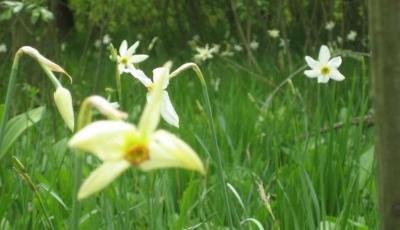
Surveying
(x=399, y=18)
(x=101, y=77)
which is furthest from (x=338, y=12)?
(x=399, y=18)

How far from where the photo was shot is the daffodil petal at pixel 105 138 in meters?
0.63

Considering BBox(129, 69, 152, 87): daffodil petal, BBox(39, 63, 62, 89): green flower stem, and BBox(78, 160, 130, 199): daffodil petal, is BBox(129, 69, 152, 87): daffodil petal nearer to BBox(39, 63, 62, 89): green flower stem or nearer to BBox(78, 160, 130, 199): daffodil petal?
BBox(39, 63, 62, 89): green flower stem

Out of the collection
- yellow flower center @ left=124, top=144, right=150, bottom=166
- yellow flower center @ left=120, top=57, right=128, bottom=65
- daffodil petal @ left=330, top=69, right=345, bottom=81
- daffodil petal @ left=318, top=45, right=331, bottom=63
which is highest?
yellow flower center @ left=120, top=57, right=128, bottom=65

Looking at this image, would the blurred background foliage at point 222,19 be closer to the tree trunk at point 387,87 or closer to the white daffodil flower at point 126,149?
the tree trunk at point 387,87

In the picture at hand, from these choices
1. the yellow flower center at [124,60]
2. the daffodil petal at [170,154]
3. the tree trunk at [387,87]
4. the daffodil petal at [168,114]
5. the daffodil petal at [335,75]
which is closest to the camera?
the daffodil petal at [170,154]

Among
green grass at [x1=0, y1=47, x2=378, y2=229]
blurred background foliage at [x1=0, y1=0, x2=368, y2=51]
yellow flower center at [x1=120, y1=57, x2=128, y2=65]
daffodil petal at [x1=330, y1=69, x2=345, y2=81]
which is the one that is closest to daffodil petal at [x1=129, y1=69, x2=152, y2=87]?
green grass at [x1=0, y1=47, x2=378, y2=229]

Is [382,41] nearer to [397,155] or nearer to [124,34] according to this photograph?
[397,155]

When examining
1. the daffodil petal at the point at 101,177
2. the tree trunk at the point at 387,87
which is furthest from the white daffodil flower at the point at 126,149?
the tree trunk at the point at 387,87

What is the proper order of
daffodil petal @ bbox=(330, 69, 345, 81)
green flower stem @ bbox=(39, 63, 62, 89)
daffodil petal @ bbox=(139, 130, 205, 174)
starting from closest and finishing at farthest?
daffodil petal @ bbox=(139, 130, 205, 174) < green flower stem @ bbox=(39, 63, 62, 89) < daffodil petal @ bbox=(330, 69, 345, 81)

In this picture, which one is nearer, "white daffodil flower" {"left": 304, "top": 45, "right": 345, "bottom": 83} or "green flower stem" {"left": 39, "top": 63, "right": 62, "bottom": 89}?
"green flower stem" {"left": 39, "top": 63, "right": 62, "bottom": 89}

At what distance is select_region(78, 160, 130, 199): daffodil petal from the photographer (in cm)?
64

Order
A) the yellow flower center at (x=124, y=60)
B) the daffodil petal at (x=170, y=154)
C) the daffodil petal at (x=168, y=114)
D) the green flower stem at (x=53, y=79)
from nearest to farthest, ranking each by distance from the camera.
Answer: the daffodil petal at (x=170, y=154)
the green flower stem at (x=53, y=79)
the daffodil petal at (x=168, y=114)
the yellow flower center at (x=124, y=60)

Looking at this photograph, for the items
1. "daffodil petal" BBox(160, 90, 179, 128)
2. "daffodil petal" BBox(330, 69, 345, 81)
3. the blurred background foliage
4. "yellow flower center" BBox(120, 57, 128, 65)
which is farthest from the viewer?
the blurred background foliage

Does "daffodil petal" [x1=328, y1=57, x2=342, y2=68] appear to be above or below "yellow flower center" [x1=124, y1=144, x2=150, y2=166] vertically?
below
